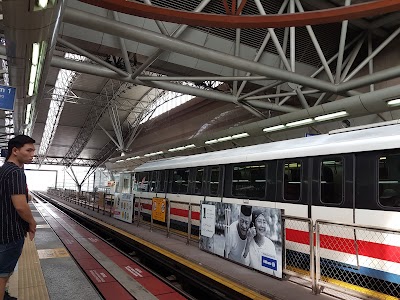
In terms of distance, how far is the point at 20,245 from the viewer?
3.46 metres

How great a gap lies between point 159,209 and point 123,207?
422 centimetres

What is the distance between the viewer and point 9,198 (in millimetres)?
3303

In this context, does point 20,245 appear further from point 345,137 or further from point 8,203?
point 345,137

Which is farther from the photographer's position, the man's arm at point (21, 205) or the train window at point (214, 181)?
the train window at point (214, 181)

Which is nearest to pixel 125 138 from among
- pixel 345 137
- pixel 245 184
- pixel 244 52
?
pixel 244 52

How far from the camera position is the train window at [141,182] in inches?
644

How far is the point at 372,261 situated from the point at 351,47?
12025mm

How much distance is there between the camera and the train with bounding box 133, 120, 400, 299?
5.45 m

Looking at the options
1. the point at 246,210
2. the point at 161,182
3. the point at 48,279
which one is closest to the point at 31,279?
the point at 48,279

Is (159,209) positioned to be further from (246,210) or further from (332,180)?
(332,180)

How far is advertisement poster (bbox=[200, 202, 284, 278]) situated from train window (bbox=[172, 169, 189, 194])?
3.88m

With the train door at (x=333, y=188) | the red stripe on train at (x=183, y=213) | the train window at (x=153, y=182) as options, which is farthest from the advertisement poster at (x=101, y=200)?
the train door at (x=333, y=188)

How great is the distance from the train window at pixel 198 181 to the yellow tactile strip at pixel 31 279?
5774 millimetres

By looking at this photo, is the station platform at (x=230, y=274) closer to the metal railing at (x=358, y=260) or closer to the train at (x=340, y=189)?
the metal railing at (x=358, y=260)
